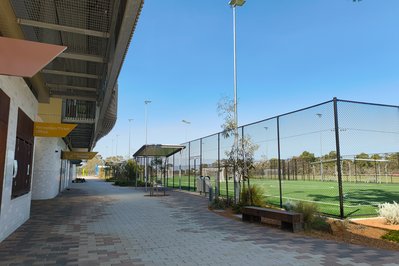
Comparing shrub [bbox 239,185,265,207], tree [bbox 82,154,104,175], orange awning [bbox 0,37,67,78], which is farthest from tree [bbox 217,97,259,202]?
tree [bbox 82,154,104,175]

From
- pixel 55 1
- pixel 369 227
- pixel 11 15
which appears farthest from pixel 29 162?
pixel 369 227

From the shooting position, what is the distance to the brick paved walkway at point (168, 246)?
240 inches

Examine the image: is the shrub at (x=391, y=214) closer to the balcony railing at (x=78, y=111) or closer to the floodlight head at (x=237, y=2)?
the floodlight head at (x=237, y=2)

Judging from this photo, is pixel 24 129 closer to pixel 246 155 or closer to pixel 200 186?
pixel 246 155

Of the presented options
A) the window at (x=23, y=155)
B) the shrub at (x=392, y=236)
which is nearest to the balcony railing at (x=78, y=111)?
the window at (x=23, y=155)

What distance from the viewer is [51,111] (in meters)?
14.3

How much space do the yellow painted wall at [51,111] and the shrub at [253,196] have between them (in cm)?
802

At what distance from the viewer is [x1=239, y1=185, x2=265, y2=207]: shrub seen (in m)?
12.6

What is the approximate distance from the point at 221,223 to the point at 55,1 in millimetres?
7213

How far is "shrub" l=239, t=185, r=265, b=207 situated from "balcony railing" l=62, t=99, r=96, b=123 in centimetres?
804

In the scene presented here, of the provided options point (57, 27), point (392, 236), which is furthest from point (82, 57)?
point (392, 236)

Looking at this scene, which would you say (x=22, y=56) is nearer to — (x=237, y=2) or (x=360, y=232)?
(x=360, y=232)

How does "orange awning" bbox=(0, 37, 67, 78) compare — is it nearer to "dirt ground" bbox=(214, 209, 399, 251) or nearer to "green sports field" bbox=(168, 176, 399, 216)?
"dirt ground" bbox=(214, 209, 399, 251)

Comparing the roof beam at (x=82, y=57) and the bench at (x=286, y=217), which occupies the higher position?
the roof beam at (x=82, y=57)
